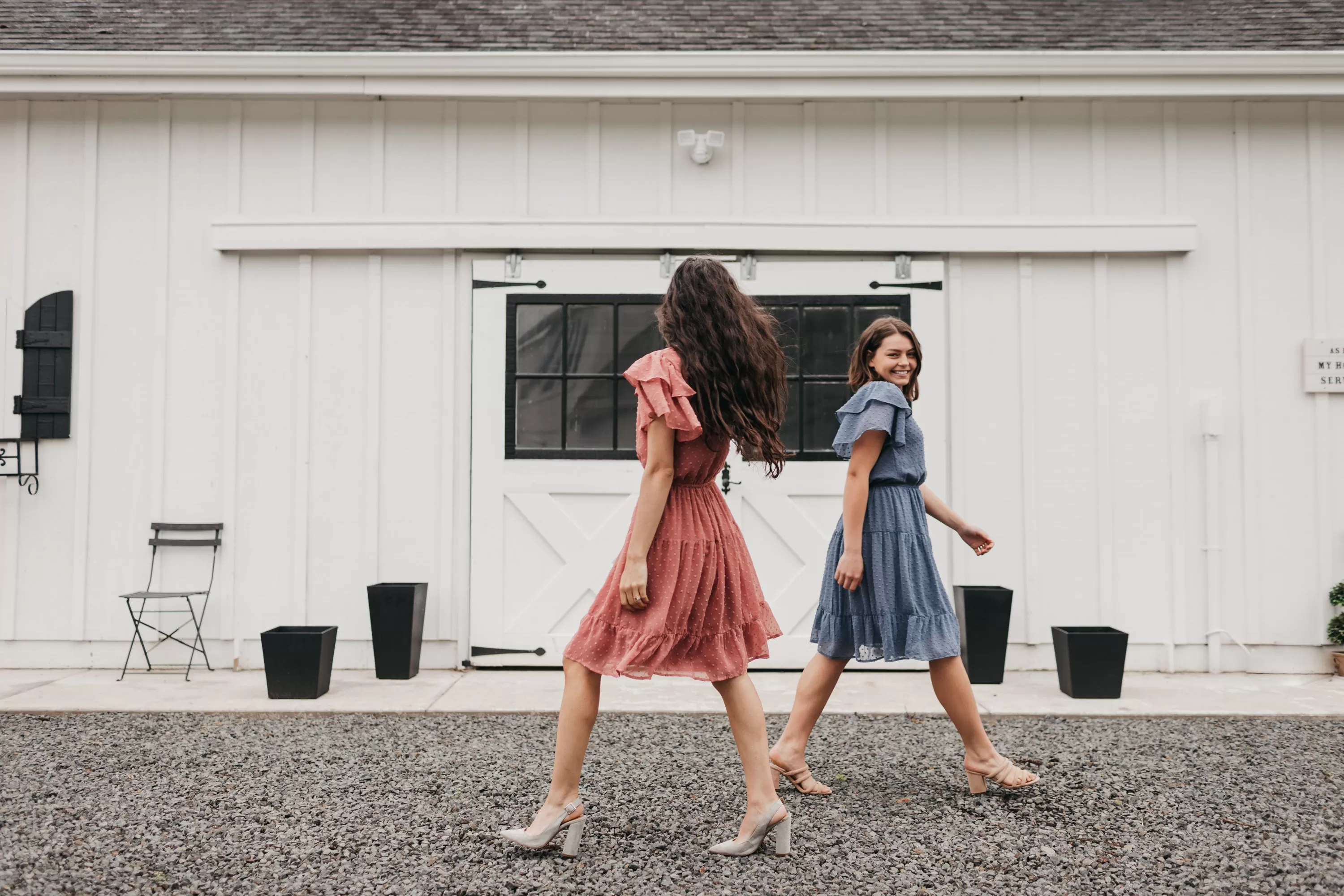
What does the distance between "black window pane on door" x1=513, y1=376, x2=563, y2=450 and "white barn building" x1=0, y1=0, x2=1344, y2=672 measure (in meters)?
0.02

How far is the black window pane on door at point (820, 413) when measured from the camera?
4.88 m

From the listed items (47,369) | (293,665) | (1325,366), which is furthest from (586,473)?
(1325,366)

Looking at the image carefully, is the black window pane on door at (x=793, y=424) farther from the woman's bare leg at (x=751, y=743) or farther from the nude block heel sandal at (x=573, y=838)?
the nude block heel sandal at (x=573, y=838)

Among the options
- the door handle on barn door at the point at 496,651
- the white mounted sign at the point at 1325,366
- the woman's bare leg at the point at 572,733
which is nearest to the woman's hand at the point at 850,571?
the woman's bare leg at the point at 572,733

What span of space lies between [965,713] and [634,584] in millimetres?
1231

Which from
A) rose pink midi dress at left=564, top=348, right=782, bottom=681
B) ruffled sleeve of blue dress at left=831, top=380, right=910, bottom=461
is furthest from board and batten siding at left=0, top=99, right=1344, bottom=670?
rose pink midi dress at left=564, top=348, right=782, bottom=681

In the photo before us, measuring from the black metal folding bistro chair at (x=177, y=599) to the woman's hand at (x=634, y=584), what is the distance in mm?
3401

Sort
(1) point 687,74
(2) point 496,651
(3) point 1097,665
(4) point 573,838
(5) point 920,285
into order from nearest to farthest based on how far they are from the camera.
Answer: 1. (4) point 573,838
2. (3) point 1097,665
3. (1) point 687,74
4. (2) point 496,651
5. (5) point 920,285

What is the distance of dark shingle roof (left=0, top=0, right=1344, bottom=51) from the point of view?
16.0ft

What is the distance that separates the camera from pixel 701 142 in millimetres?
4758

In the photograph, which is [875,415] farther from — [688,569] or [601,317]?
[601,317]

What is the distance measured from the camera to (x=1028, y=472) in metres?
4.78

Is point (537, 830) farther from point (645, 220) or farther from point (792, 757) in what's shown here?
point (645, 220)

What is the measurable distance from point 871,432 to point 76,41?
503 centimetres
